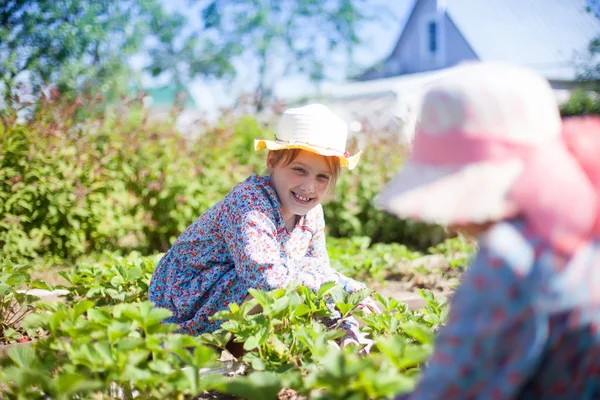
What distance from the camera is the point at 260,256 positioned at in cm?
246

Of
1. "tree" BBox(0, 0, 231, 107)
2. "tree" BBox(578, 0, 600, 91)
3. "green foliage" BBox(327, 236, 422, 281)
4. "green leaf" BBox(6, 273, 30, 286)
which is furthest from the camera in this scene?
"tree" BBox(578, 0, 600, 91)

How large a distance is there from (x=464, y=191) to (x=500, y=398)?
409 millimetres

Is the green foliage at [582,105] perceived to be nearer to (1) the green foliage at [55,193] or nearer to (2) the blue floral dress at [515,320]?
(1) the green foliage at [55,193]

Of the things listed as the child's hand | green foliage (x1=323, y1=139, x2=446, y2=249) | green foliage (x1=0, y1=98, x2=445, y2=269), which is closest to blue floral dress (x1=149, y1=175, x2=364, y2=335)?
the child's hand

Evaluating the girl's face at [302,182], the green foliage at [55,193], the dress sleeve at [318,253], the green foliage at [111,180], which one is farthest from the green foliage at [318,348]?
the green foliage at [55,193]

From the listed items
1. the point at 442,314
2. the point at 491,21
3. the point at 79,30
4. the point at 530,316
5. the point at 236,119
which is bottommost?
the point at 442,314

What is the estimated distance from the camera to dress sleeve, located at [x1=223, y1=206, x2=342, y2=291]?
2.43 m

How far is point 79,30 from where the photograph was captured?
9.91m

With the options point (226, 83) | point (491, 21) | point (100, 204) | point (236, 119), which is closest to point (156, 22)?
point (226, 83)

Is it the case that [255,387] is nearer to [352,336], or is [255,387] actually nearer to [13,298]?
[352,336]

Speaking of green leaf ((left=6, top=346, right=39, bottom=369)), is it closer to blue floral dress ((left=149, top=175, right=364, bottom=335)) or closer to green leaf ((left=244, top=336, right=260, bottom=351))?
green leaf ((left=244, top=336, right=260, bottom=351))

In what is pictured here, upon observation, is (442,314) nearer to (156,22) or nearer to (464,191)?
(464,191)

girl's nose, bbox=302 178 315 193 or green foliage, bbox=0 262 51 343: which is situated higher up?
girl's nose, bbox=302 178 315 193

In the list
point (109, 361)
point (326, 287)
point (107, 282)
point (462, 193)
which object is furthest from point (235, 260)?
point (462, 193)
